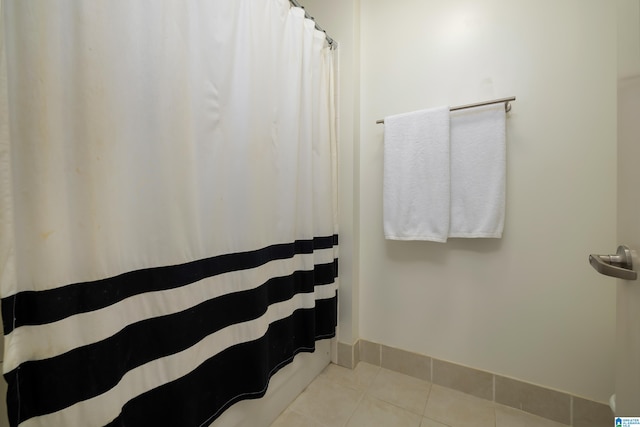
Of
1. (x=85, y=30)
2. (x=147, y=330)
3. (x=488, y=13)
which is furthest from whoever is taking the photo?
(x=488, y=13)

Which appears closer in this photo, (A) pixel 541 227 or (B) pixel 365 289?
(A) pixel 541 227

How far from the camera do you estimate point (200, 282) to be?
0.71m

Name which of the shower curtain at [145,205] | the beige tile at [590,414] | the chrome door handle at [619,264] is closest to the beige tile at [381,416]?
the shower curtain at [145,205]

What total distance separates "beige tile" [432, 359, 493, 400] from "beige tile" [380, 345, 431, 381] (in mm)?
45

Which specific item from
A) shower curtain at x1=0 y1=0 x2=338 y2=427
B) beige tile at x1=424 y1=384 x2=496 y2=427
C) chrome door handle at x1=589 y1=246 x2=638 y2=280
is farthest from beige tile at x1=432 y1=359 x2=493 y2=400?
chrome door handle at x1=589 y1=246 x2=638 y2=280

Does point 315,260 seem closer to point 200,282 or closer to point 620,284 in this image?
point 200,282

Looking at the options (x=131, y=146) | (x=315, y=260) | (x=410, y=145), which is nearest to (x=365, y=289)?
(x=315, y=260)

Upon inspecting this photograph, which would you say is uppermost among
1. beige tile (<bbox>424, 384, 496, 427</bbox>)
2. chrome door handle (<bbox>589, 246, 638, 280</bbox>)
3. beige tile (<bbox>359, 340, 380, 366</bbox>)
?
chrome door handle (<bbox>589, 246, 638, 280</bbox>)

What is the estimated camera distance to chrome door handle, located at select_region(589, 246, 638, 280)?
451 mm

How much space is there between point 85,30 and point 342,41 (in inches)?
49.2

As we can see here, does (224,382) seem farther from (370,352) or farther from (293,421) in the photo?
(370,352)

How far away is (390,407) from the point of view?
3.62 feet

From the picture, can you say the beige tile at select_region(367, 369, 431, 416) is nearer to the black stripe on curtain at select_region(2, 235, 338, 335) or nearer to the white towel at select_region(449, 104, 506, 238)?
the white towel at select_region(449, 104, 506, 238)

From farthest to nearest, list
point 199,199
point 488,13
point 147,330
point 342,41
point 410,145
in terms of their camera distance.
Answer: point 342,41 → point 410,145 → point 488,13 → point 199,199 → point 147,330
